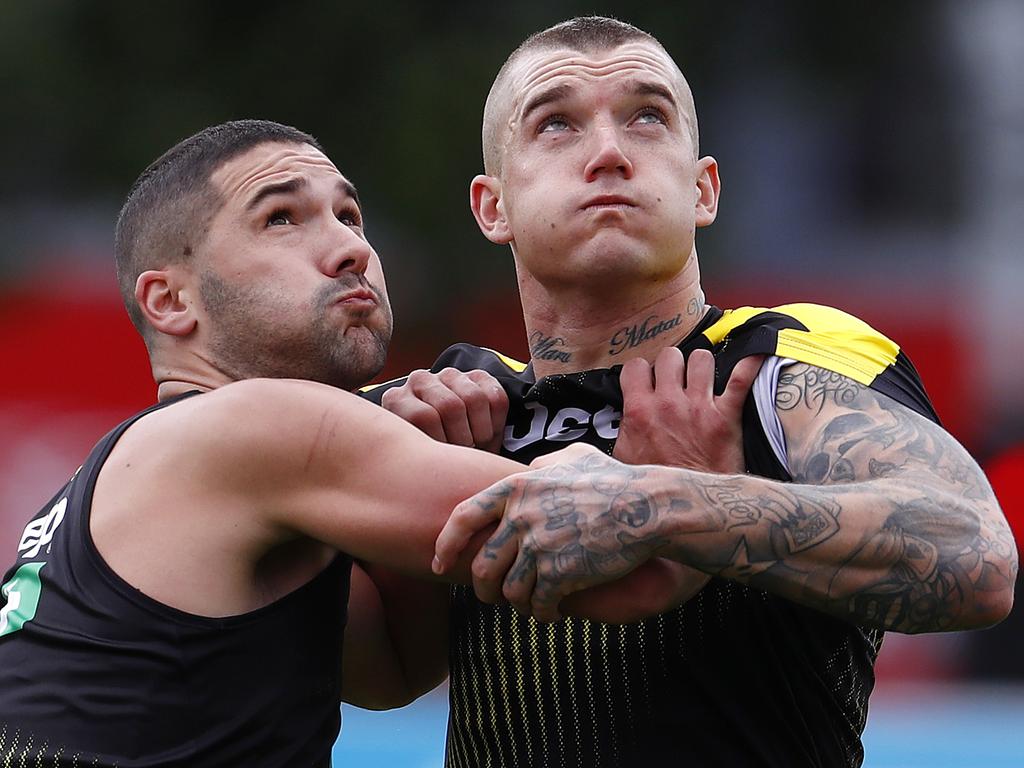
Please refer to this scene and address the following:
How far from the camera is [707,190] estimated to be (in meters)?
4.31

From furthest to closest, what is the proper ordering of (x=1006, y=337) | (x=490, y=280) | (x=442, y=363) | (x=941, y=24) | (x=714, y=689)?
(x=941, y=24) < (x=490, y=280) < (x=1006, y=337) < (x=442, y=363) < (x=714, y=689)

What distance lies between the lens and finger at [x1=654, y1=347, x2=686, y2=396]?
12.0 ft

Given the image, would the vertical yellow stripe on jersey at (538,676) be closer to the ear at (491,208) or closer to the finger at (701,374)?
the finger at (701,374)

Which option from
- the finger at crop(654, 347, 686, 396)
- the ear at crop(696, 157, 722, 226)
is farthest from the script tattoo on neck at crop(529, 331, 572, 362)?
the ear at crop(696, 157, 722, 226)

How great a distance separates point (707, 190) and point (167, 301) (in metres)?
1.46

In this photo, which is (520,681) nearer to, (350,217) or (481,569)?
(481,569)

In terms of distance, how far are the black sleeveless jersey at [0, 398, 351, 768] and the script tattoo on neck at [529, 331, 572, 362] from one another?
40.5 inches

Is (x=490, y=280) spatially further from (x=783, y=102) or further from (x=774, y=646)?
(x=774, y=646)

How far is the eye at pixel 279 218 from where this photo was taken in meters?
3.86

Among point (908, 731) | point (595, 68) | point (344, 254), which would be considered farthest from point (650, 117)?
point (908, 731)

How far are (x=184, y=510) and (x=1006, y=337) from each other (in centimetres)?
877

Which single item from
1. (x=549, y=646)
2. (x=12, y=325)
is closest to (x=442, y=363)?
(x=549, y=646)

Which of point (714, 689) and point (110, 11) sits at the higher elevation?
point (110, 11)

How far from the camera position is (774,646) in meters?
3.59
